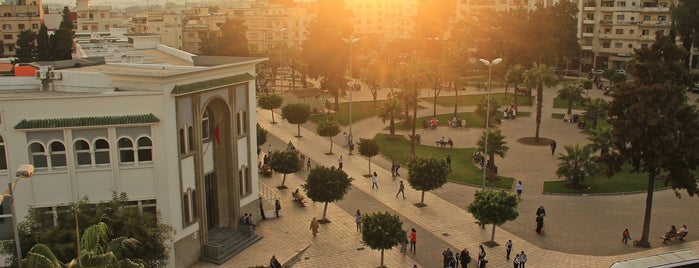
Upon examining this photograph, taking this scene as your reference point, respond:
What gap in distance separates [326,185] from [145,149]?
9683mm

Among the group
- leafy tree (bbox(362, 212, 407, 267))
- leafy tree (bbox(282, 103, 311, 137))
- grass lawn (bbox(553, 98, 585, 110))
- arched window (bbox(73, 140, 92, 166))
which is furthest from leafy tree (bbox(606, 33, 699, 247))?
grass lawn (bbox(553, 98, 585, 110))

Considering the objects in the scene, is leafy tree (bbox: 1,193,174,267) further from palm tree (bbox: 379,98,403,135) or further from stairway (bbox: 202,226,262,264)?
palm tree (bbox: 379,98,403,135)

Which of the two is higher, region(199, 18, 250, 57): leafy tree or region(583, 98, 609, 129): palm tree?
region(199, 18, 250, 57): leafy tree

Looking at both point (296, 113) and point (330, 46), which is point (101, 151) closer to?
point (296, 113)

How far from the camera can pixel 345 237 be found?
29.9m

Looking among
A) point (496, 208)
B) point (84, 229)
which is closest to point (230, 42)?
point (496, 208)

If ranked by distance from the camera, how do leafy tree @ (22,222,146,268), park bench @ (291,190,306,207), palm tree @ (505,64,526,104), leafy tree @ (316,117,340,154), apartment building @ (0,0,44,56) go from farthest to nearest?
apartment building @ (0,0,44,56) < palm tree @ (505,64,526,104) < leafy tree @ (316,117,340,154) < park bench @ (291,190,306,207) < leafy tree @ (22,222,146,268)

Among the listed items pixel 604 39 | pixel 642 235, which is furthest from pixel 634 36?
pixel 642 235

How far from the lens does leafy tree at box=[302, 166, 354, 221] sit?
1212 inches

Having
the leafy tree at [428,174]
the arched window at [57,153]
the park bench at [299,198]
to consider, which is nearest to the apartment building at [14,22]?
the park bench at [299,198]

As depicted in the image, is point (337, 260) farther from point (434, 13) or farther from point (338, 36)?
point (434, 13)

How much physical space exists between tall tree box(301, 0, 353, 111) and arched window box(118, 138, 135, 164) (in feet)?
136

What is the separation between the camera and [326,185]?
1212 inches

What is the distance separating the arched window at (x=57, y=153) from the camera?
76.8 feet
